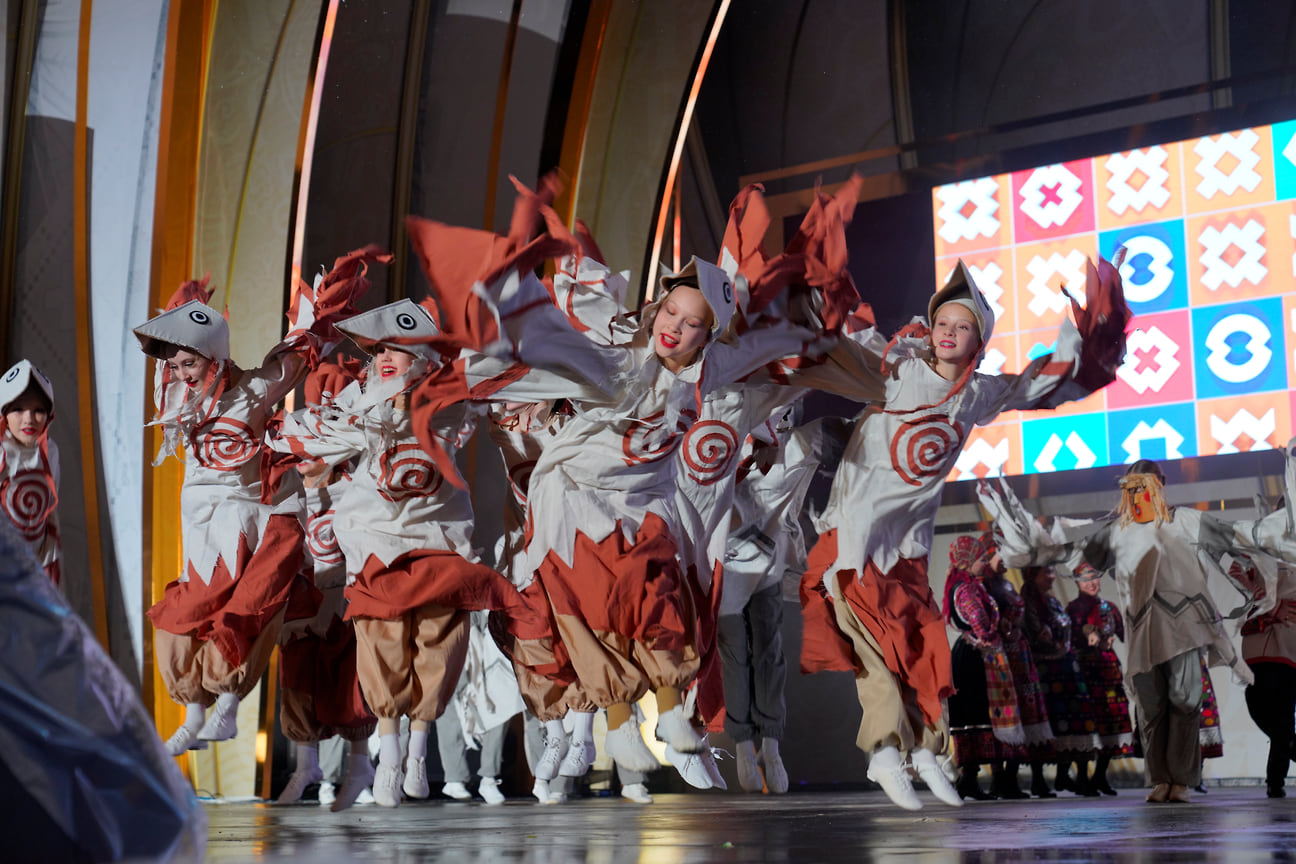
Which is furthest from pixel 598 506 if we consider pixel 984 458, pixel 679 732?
pixel 984 458

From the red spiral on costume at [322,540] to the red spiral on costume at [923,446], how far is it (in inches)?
87.2

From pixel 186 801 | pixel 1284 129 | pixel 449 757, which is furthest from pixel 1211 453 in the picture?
pixel 186 801

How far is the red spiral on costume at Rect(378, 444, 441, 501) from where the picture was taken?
14.7 ft

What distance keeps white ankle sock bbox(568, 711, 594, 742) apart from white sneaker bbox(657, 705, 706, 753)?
43 cm

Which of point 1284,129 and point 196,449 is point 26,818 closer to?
point 196,449

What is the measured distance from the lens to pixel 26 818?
3.68 ft

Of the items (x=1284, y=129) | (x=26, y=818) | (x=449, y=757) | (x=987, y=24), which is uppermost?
(x=987, y=24)

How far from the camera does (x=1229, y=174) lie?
313 inches

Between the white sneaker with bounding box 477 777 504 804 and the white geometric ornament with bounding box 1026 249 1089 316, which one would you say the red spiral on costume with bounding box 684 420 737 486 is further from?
the white geometric ornament with bounding box 1026 249 1089 316

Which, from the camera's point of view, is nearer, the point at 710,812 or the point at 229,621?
the point at 710,812

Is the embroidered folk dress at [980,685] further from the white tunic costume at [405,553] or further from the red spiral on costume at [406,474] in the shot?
the red spiral on costume at [406,474]

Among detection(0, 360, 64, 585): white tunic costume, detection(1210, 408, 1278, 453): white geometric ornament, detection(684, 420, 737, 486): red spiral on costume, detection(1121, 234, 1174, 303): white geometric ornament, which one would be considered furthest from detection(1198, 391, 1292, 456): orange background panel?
detection(0, 360, 64, 585): white tunic costume

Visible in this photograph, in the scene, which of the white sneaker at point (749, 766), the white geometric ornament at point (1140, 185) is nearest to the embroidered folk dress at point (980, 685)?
the white sneaker at point (749, 766)

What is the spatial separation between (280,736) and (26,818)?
264 inches
